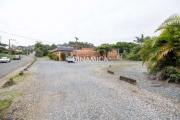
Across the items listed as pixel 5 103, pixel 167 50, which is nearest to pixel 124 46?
pixel 167 50

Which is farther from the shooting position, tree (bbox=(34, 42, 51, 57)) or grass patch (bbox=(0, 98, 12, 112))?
tree (bbox=(34, 42, 51, 57))

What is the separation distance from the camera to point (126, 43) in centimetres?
3509

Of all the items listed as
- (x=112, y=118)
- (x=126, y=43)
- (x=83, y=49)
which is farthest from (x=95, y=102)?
(x=126, y=43)

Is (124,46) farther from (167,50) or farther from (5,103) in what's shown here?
(5,103)

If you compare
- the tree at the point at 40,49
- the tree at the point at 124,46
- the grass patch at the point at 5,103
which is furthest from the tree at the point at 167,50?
the tree at the point at 40,49

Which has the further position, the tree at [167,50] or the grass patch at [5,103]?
the tree at [167,50]

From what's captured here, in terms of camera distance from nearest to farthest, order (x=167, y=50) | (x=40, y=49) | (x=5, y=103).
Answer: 1. (x=5, y=103)
2. (x=167, y=50)
3. (x=40, y=49)

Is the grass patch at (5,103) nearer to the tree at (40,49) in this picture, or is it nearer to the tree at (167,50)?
the tree at (167,50)

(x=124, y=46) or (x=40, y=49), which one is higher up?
(x=124, y=46)

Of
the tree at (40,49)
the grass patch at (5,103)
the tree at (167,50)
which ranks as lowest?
the grass patch at (5,103)

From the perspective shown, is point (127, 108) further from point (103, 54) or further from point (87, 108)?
point (103, 54)

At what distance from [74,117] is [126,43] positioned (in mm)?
34937

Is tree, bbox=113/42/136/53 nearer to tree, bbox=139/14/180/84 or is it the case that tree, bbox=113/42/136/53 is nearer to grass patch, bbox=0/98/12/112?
tree, bbox=139/14/180/84

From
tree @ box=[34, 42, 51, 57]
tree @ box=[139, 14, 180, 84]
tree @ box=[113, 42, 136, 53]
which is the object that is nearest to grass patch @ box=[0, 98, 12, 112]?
tree @ box=[139, 14, 180, 84]
